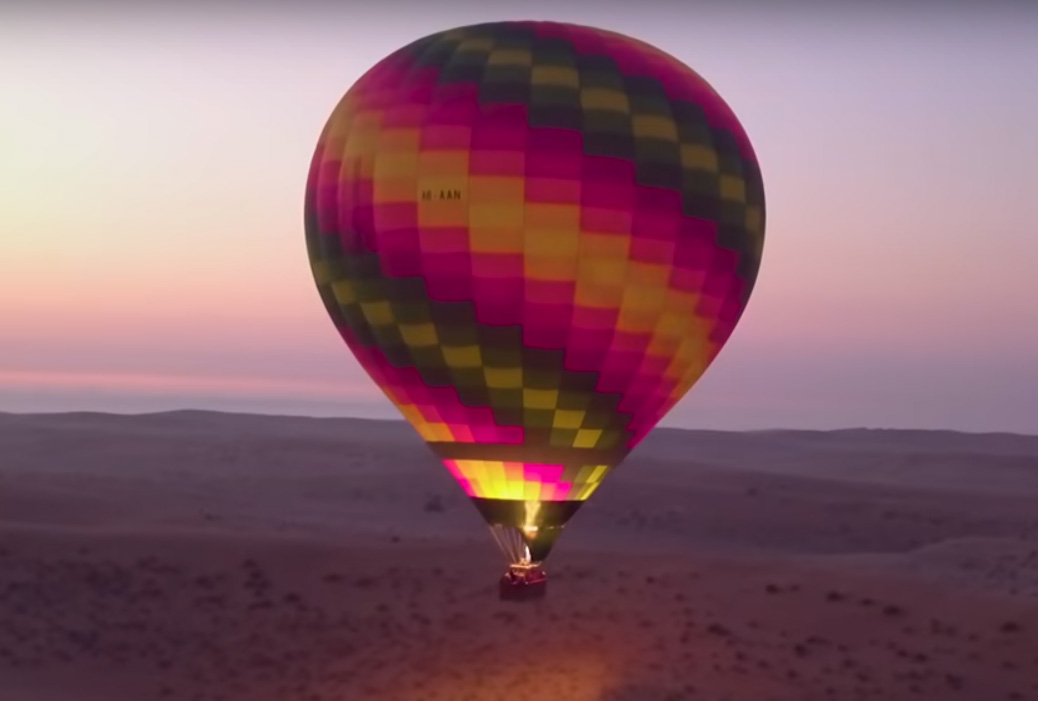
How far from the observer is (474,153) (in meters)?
17.7

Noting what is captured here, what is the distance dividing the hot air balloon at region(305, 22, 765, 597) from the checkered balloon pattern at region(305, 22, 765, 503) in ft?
0.09

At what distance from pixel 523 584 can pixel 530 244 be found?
471 centimetres

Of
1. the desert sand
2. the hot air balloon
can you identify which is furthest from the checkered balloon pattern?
the desert sand

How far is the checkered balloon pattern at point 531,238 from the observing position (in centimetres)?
1770

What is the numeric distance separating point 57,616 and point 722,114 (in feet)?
49.6

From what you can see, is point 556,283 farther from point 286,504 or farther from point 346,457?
point 346,457

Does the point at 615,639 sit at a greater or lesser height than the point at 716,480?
→ lesser

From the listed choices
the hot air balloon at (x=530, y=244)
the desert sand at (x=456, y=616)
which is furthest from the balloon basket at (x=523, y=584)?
the desert sand at (x=456, y=616)

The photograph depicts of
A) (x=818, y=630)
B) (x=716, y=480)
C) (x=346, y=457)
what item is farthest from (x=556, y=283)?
(x=346, y=457)

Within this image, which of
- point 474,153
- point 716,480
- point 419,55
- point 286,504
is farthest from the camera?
point 716,480

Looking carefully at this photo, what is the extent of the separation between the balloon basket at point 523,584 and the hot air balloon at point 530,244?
0.03m

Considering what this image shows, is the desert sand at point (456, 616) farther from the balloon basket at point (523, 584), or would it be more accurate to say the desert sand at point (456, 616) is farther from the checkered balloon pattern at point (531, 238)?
the checkered balloon pattern at point (531, 238)

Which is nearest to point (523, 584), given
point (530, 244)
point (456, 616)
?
point (530, 244)

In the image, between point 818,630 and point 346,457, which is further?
point 346,457
